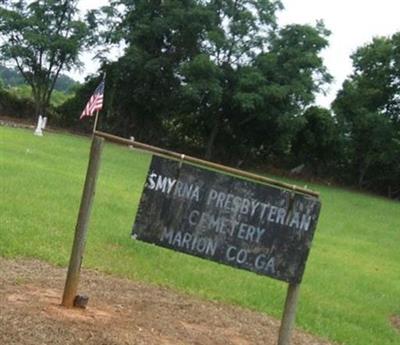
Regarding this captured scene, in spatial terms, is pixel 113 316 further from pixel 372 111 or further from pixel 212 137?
pixel 372 111

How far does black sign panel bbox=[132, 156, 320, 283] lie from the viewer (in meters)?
4.59

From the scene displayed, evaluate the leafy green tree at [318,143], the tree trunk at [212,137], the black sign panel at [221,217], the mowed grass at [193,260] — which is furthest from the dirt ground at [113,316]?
the leafy green tree at [318,143]

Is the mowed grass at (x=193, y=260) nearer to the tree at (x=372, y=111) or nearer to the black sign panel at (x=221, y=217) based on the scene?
the black sign panel at (x=221, y=217)

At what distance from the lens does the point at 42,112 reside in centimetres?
3844

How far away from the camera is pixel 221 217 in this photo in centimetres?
459

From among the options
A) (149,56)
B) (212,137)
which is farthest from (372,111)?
(149,56)

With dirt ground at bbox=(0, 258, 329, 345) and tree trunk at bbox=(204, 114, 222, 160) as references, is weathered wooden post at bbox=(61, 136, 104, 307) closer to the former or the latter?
dirt ground at bbox=(0, 258, 329, 345)

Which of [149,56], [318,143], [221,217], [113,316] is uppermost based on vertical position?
[149,56]

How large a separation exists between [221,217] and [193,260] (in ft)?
12.2

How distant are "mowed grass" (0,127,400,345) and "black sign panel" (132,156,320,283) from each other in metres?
1.84

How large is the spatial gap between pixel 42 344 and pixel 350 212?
17.3m

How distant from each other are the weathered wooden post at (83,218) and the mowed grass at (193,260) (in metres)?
1.72

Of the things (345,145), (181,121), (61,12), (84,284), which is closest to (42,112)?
(61,12)

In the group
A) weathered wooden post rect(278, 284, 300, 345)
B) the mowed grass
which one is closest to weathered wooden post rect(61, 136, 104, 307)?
weathered wooden post rect(278, 284, 300, 345)
